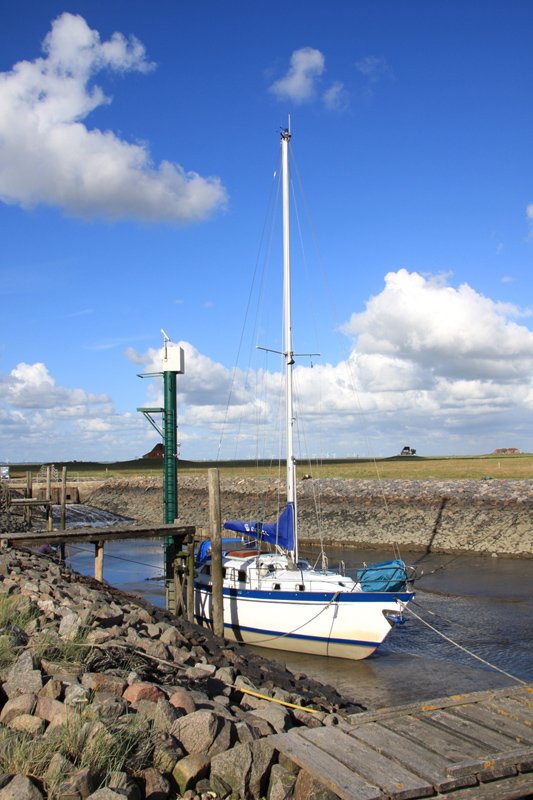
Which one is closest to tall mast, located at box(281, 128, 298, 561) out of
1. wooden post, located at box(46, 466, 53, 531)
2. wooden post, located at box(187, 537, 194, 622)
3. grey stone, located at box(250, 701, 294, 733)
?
wooden post, located at box(187, 537, 194, 622)

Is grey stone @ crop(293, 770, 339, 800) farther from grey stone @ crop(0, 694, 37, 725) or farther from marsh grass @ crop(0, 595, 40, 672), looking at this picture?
marsh grass @ crop(0, 595, 40, 672)

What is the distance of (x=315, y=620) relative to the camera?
2055 centimetres

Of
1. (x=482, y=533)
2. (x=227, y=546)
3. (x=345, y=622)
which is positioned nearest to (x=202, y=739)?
(x=345, y=622)

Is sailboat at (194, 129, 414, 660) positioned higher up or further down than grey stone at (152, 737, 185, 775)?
further down

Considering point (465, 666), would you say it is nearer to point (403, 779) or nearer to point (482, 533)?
point (403, 779)

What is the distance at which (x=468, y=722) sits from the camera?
31.2 ft

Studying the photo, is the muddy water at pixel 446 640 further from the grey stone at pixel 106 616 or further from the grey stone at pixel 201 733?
A: the grey stone at pixel 201 733

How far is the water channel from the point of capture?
17.9 m

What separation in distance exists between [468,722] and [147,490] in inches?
2642

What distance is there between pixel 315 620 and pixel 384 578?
9.51ft

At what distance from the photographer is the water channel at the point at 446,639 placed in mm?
17906

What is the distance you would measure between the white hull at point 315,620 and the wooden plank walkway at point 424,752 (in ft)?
32.8

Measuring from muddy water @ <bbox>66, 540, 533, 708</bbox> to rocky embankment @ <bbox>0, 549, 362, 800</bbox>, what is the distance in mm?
5255

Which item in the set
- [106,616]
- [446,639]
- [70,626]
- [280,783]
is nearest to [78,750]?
[280,783]
